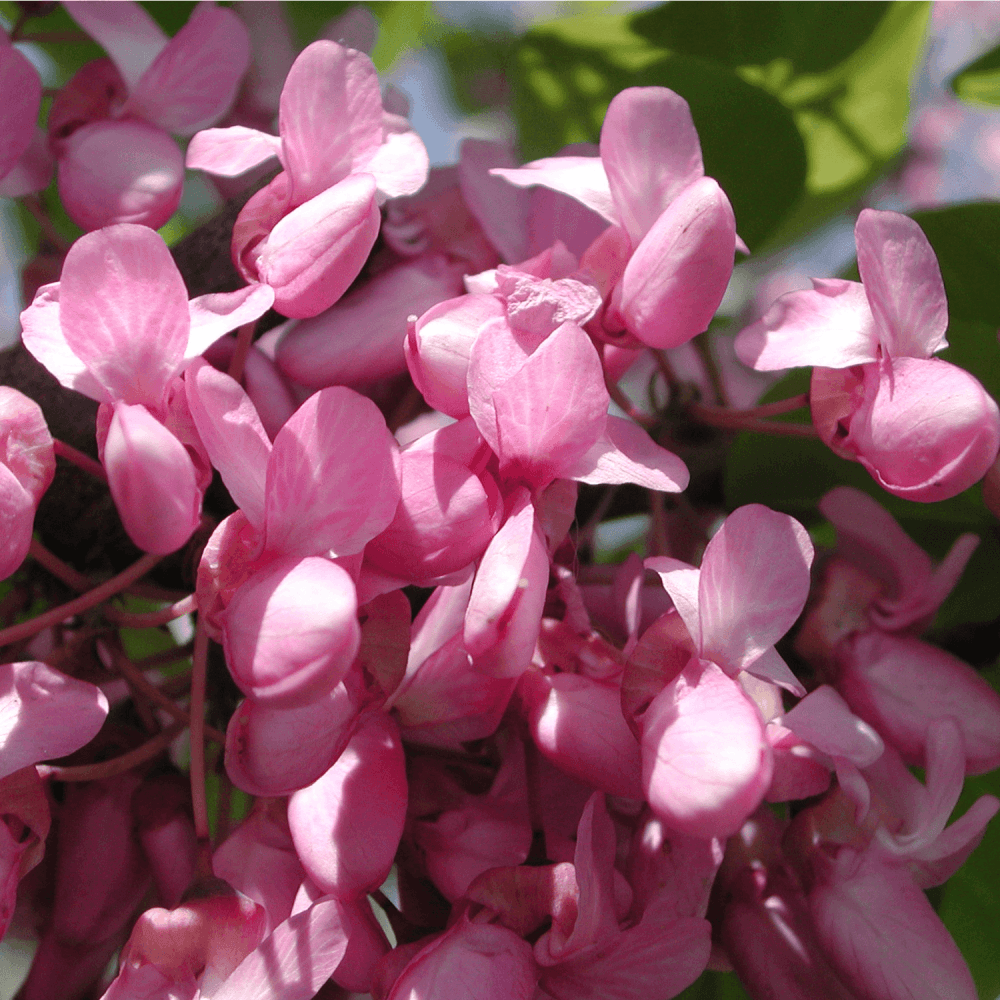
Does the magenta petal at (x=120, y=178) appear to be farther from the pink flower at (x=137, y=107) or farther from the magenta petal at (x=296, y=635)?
the magenta petal at (x=296, y=635)

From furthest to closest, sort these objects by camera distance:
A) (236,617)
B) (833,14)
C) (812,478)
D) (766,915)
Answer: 1. (833,14)
2. (812,478)
3. (766,915)
4. (236,617)

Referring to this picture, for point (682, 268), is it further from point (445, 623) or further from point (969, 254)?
point (969, 254)

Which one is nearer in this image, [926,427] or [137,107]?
[926,427]

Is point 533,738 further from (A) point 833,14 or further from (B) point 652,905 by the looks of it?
(A) point 833,14

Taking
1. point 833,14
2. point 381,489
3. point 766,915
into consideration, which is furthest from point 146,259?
point 833,14

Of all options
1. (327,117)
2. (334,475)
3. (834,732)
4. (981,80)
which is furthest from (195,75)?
(981,80)

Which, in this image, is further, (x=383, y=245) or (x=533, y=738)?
(x=383, y=245)

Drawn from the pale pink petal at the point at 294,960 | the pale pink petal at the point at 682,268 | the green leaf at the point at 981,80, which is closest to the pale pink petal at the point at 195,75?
the pale pink petal at the point at 682,268
